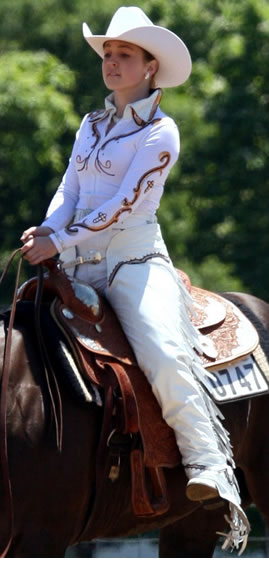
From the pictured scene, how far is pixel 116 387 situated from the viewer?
6.67m

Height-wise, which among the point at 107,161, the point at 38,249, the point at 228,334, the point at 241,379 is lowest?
the point at 241,379

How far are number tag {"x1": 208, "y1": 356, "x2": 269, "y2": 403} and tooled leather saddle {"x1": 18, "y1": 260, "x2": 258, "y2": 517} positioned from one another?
44 cm

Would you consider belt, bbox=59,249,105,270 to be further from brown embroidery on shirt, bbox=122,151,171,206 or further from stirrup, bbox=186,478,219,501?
stirrup, bbox=186,478,219,501

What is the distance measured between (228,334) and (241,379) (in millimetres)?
256

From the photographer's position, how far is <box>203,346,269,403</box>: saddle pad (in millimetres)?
7199

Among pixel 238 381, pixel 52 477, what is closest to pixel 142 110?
pixel 238 381

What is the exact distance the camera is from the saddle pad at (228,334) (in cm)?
732

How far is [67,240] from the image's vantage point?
6.72 meters

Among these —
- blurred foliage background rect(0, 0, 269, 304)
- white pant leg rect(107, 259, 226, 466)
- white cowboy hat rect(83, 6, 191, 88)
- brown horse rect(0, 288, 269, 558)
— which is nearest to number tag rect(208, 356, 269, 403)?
white pant leg rect(107, 259, 226, 466)

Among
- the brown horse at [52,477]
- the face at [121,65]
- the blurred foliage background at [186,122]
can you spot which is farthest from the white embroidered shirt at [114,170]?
the blurred foliage background at [186,122]

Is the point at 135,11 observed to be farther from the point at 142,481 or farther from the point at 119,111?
the point at 142,481

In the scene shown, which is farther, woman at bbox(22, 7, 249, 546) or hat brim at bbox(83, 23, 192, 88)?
hat brim at bbox(83, 23, 192, 88)

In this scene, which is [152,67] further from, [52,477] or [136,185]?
[52,477]

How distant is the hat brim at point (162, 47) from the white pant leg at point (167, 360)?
104cm
